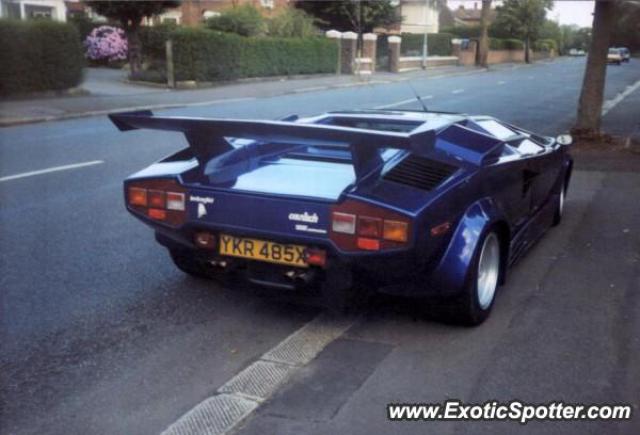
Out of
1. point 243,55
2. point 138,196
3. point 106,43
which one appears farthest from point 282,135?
point 106,43

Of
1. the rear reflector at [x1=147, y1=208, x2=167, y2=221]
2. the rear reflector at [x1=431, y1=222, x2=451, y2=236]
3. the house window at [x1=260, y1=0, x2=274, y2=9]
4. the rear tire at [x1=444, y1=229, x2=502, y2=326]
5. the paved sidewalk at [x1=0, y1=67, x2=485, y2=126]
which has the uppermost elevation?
the house window at [x1=260, y1=0, x2=274, y2=9]

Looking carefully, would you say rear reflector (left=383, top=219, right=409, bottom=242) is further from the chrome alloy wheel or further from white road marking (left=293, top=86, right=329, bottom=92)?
white road marking (left=293, top=86, right=329, bottom=92)

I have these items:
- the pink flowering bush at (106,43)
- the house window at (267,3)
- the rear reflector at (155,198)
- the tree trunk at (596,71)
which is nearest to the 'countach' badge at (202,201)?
the rear reflector at (155,198)

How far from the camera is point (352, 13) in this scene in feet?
98.4

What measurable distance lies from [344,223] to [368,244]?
0.16m

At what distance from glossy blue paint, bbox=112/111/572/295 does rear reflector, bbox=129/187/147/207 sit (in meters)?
0.07

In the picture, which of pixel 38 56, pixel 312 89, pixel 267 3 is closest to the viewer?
pixel 38 56

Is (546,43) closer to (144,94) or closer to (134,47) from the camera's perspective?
(144,94)

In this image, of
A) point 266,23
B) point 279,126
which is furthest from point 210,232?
point 266,23

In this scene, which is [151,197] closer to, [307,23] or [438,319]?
Result: [438,319]

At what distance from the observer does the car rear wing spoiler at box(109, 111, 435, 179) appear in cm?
353

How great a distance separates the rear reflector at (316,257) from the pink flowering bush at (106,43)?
3104 centimetres
